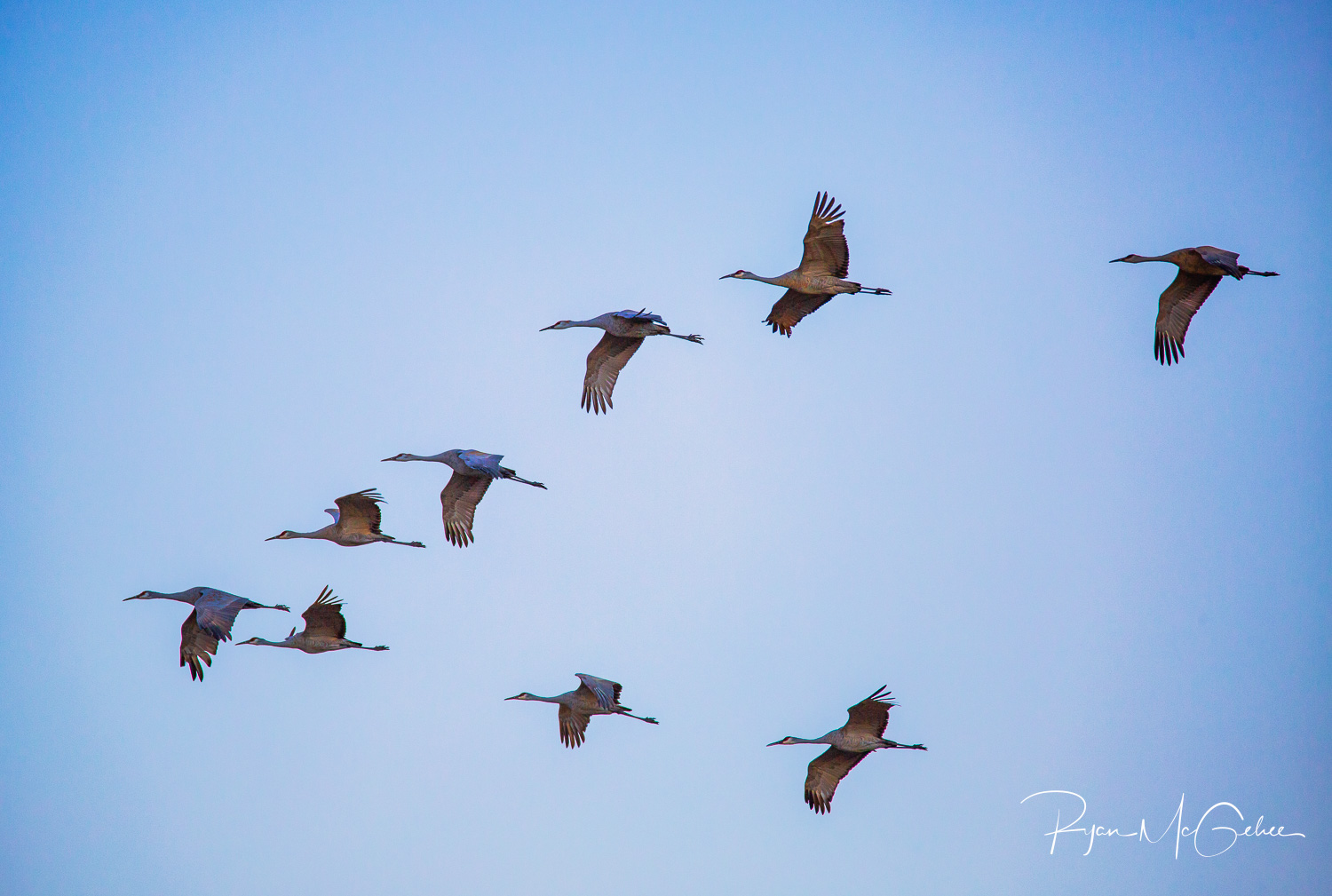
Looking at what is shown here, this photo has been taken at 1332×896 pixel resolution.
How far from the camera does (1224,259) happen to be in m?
20.5

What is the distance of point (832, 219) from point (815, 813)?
368 inches

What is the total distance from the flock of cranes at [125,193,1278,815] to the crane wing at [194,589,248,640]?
0.01 meters

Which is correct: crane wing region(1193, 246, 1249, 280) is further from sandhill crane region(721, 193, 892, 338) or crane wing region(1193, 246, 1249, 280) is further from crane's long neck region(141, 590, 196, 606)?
crane's long neck region(141, 590, 196, 606)

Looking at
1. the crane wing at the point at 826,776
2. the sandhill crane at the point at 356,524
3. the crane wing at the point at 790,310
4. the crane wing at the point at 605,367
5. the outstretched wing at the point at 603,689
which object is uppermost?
the crane wing at the point at 790,310

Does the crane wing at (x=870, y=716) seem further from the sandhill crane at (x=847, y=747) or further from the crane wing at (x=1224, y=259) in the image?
the crane wing at (x=1224, y=259)

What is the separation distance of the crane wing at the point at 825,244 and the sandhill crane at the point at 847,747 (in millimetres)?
6446

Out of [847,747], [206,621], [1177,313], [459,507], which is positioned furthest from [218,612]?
[1177,313]

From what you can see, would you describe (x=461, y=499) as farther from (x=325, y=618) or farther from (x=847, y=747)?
(x=847, y=747)

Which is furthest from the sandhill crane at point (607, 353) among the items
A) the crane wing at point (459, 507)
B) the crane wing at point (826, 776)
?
the crane wing at point (826, 776)

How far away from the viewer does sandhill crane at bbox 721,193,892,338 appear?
21.2 m

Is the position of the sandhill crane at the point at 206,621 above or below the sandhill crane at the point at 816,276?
below

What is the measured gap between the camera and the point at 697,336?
23.4m

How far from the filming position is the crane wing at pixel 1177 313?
71.2 ft

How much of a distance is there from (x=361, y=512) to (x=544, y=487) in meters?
3.00
